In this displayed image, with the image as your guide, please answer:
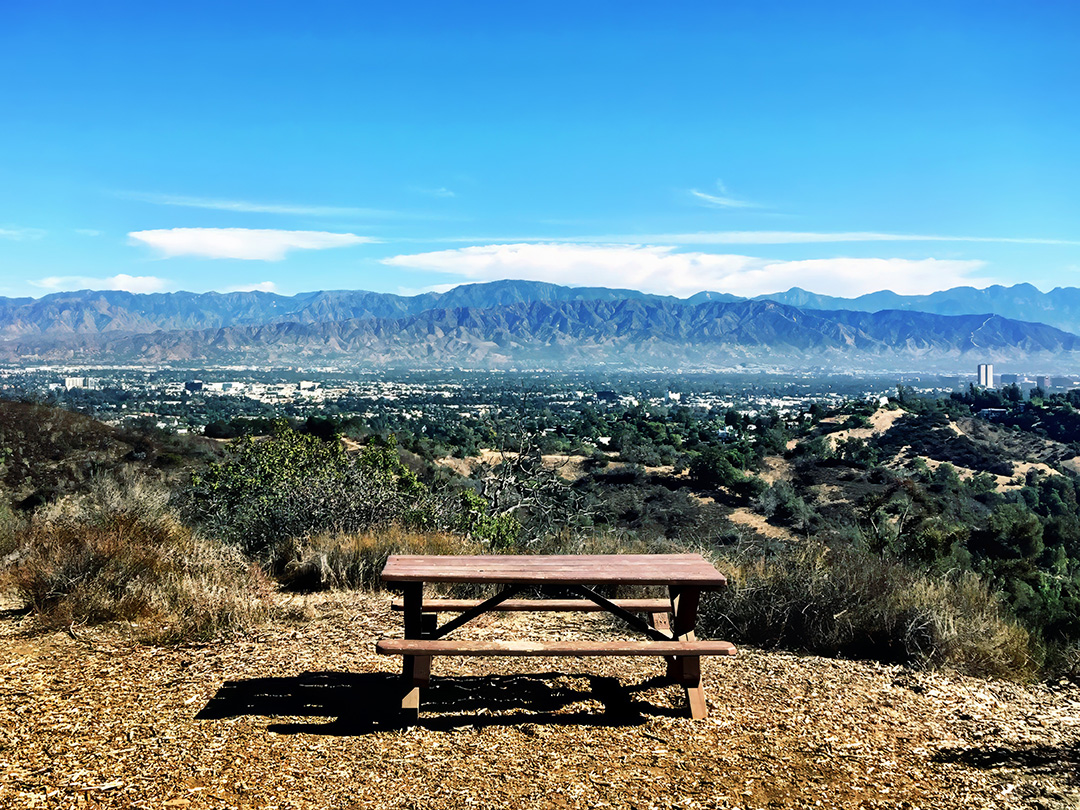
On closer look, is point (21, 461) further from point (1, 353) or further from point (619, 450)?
point (1, 353)

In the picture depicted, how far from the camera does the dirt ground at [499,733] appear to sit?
3928 millimetres

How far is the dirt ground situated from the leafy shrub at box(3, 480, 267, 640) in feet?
0.95

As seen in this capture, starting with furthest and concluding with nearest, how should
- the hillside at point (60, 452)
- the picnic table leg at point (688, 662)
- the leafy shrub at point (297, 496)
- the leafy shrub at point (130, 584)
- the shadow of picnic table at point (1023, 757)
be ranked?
the hillside at point (60, 452) < the leafy shrub at point (297, 496) < the leafy shrub at point (130, 584) < the picnic table leg at point (688, 662) < the shadow of picnic table at point (1023, 757)

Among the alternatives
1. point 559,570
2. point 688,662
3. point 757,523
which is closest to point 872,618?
point 688,662

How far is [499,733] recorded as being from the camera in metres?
4.62

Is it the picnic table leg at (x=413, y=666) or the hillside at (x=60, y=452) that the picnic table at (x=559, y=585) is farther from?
the hillside at (x=60, y=452)

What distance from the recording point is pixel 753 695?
5309mm

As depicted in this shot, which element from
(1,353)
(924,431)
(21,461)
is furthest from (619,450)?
(1,353)

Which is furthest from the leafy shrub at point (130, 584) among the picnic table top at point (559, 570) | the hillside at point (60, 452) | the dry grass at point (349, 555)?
the hillside at point (60, 452)

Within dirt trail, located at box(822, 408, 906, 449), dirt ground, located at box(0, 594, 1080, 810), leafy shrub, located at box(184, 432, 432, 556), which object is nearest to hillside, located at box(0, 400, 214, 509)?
leafy shrub, located at box(184, 432, 432, 556)

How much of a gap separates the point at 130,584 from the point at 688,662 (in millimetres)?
4302

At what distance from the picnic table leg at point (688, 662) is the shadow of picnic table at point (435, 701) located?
0.11 metres

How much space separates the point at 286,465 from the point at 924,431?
38.6 meters

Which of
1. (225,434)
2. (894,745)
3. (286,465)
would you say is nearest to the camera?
(894,745)
